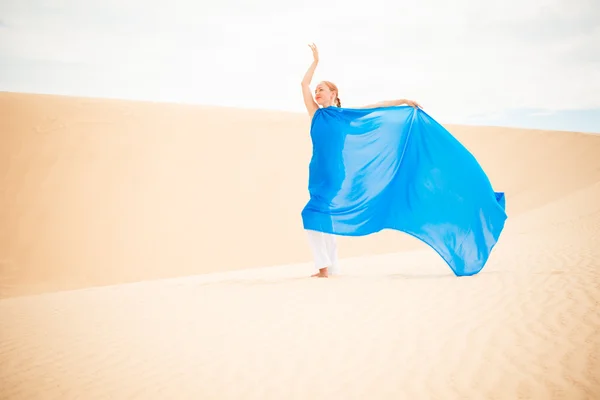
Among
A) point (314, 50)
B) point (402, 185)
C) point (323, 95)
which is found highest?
point (314, 50)

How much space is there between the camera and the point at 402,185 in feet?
19.5

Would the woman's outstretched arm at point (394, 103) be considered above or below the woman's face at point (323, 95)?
below

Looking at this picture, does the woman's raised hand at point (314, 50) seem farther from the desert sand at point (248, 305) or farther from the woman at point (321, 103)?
the desert sand at point (248, 305)

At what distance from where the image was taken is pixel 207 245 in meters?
14.0

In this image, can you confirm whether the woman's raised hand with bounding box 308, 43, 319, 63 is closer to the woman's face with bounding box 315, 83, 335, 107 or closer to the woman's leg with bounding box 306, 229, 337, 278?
the woman's face with bounding box 315, 83, 335, 107

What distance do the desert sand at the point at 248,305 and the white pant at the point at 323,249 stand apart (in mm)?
300

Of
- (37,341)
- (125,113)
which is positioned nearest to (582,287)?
(37,341)

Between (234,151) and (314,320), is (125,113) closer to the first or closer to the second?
(234,151)

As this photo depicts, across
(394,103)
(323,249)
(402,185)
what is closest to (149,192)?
(323,249)

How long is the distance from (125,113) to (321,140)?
59.8 ft

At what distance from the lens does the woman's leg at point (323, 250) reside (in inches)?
238

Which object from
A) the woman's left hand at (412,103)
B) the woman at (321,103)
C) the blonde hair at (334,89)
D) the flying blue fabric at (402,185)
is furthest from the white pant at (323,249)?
the woman's left hand at (412,103)

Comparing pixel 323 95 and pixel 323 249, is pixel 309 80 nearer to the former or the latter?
pixel 323 95

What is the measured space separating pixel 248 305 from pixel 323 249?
58.1 inches
